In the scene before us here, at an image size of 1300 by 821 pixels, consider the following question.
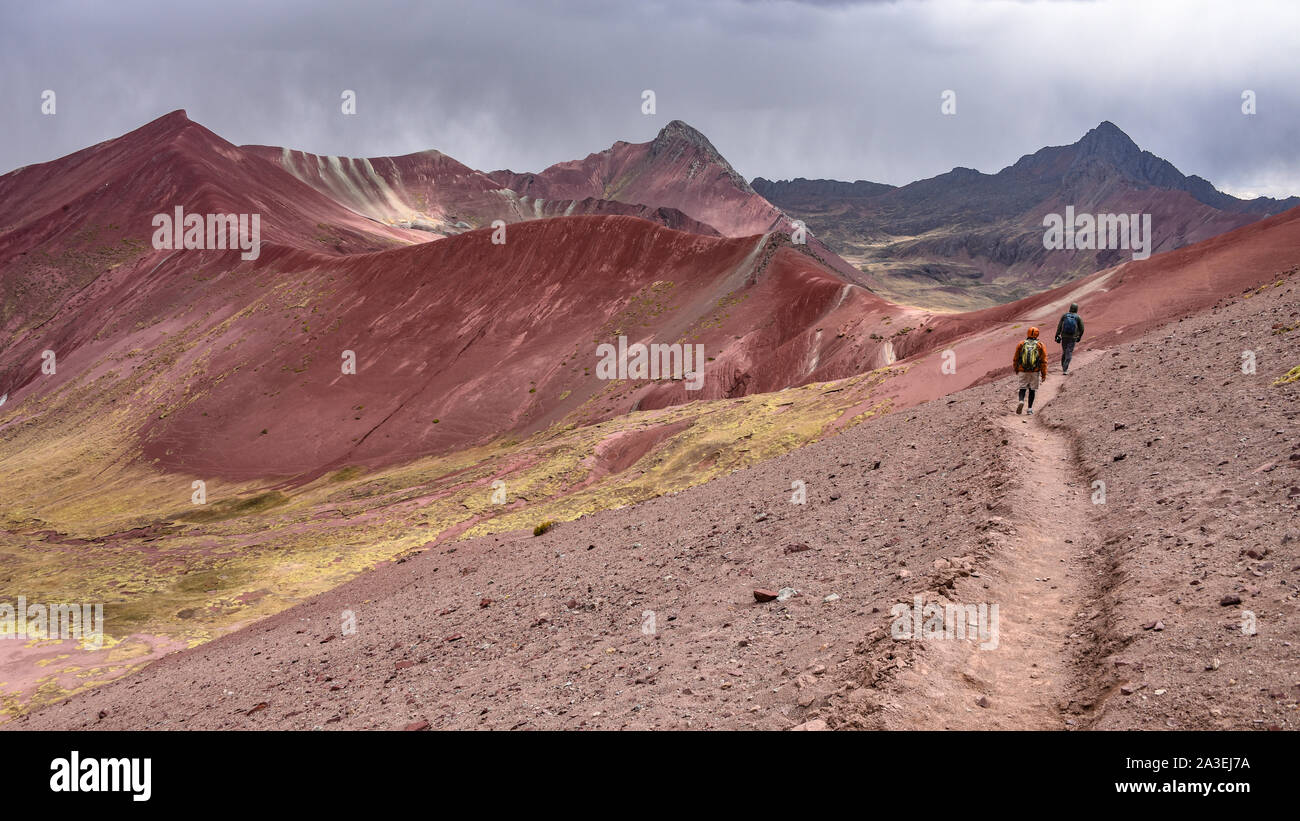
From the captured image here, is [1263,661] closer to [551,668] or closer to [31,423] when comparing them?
[551,668]

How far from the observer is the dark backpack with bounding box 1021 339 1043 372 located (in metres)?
15.6

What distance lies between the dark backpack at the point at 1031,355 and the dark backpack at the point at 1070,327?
4.09 m

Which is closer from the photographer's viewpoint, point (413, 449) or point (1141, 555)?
point (1141, 555)

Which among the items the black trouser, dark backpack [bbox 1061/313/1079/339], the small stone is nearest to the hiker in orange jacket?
dark backpack [bbox 1061/313/1079/339]

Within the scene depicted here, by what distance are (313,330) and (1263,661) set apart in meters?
68.7

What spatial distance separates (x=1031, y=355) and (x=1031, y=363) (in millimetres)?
174

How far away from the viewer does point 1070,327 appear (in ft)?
62.7

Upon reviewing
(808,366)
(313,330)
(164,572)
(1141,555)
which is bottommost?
(164,572)

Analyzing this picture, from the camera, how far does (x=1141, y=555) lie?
836 centimetres

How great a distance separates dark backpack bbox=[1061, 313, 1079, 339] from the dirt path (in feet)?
26.0

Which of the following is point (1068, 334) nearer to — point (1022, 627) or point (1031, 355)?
point (1031, 355)

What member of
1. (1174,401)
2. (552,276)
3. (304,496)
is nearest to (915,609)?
(1174,401)

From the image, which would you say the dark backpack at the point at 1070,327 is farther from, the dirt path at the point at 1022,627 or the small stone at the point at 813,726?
the small stone at the point at 813,726

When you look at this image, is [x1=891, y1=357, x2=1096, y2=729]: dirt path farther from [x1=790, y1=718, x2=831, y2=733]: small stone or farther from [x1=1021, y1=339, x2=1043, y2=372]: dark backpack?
[x1=1021, y1=339, x2=1043, y2=372]: dark backpack
